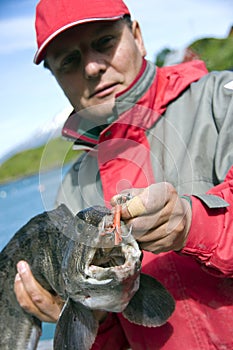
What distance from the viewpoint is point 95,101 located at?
10.9 feet

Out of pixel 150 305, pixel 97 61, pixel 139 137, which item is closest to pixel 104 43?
pixel 97 61

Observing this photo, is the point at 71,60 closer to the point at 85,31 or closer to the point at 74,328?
the point at 85,31

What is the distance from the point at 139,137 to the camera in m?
3.24

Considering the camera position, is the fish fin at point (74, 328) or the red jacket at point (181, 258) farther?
the fish fin at point (74, 328)

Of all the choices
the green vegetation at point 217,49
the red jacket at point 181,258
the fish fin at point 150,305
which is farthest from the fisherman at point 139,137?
the green vegetation at point 217,49

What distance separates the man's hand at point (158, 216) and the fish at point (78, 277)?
0.23 feet

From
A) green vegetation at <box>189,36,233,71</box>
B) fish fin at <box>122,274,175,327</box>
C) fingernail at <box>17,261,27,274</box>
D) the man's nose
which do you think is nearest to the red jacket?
fish fin at <box>122,274,175,327</box>

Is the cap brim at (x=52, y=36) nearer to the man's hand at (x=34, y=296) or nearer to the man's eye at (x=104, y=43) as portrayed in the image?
the man's eye at (x=104, y=43)

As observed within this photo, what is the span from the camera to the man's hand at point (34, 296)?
3172mm

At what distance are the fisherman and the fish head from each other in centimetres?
42

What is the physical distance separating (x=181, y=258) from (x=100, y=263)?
2.83 ft

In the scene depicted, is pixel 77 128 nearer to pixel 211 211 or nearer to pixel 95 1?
pixel 95 1

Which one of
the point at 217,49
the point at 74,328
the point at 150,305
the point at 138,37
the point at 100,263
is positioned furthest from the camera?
the point at 217,49

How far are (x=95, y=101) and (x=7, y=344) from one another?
1872mm
